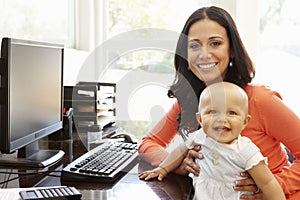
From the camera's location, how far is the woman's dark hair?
1.35 m

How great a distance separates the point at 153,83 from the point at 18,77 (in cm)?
60

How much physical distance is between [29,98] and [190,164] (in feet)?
1.98

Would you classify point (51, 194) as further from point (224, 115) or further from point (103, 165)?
point (224, 115)

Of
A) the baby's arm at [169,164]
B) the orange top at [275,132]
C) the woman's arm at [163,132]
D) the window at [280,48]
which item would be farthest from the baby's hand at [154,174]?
the window at [280,48]

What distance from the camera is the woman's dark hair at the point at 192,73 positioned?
135 centimetres

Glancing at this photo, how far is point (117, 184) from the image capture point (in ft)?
3.69

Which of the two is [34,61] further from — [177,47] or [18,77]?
[177,47]

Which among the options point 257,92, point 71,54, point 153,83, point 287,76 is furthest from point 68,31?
point 257,92

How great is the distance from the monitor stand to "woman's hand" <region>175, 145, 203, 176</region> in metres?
0.47

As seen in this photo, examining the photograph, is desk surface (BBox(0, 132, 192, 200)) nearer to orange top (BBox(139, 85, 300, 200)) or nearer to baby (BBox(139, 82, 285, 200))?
baby (BBox(139, 82, 285, 200))

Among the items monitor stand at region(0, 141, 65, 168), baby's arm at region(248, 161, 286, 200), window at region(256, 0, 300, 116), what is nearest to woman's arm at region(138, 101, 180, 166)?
monitor stand at region(0, 141, 65, 168)

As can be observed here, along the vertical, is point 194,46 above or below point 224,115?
above

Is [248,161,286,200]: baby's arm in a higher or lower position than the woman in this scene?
lower

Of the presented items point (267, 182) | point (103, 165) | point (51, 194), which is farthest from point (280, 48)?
point (51, 194)
